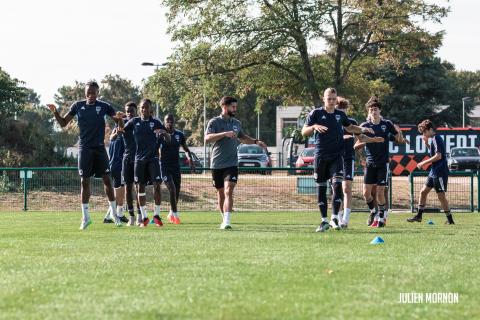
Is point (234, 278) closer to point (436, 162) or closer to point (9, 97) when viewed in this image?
point (436, 162)

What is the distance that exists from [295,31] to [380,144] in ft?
59.4

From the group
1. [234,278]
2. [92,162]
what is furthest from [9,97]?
[234,278]

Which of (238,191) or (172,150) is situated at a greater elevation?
(172,150)

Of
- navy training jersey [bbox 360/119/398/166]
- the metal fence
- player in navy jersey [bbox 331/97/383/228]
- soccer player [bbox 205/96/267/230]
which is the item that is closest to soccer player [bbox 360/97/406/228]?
navy training jersey [bbox 360/119/398/166]

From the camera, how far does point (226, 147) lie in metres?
13.7

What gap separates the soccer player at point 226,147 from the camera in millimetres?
13469

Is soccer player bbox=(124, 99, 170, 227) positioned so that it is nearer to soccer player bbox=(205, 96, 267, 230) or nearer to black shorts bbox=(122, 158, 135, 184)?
black shorts bbox=(122, 158, 135, 184)

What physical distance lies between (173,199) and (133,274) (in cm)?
906

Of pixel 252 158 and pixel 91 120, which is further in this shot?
pixel 252 158

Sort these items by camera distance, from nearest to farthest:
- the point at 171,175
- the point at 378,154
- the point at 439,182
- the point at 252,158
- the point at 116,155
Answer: the point at 378,154, the point at 116,155, the point at 171,175, the point at 439,182, the point at 252,158

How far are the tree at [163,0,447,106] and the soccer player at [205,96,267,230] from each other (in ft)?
63.8

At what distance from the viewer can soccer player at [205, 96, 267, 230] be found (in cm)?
1347

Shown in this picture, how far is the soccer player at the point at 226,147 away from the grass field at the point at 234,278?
283 cm

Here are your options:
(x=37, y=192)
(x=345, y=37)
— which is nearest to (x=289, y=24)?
(x=345, y=37)
